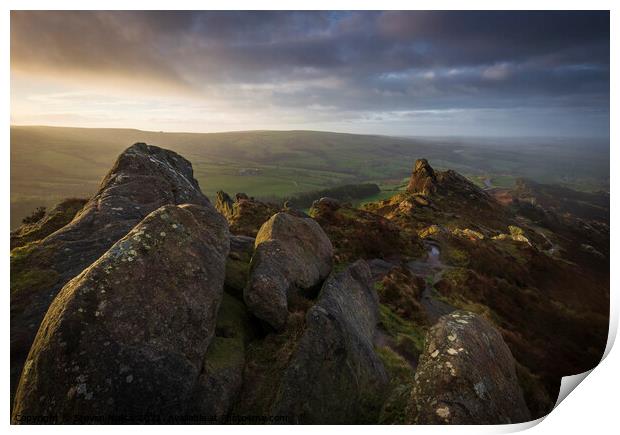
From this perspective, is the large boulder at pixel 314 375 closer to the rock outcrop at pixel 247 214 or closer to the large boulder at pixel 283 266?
the large boulder at pixel 283 266

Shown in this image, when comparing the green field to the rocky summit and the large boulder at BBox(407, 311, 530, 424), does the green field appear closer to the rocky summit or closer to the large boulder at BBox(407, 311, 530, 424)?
the rocky summit

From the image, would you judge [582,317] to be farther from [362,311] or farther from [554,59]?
[554,59]

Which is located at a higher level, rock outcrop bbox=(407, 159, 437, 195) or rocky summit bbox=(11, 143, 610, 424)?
rock outcrop bbox=(407, 159, 437, 195)

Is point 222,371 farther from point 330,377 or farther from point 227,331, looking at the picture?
point 330,377

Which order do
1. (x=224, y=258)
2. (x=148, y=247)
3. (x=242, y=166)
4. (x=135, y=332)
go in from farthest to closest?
(x=242, y=166)
(x=224, y=258)
(x=148, y=247)
(x=135, y=332)

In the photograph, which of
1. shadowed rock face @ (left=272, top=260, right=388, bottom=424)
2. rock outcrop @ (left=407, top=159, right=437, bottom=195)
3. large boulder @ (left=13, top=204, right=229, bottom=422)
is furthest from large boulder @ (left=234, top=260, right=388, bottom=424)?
rock outcrop @ (left=407, top=159, right=437, bottom=195)

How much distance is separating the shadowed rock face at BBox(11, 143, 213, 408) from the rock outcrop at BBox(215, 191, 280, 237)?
31.9 feet

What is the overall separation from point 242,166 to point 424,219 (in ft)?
71.5

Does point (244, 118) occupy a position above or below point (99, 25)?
below

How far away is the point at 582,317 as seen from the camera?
1055 centimetres

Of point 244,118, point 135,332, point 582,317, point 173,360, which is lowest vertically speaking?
point 582,317

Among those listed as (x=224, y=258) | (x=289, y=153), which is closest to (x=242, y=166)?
(x=289, y=153)

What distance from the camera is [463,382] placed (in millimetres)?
5824

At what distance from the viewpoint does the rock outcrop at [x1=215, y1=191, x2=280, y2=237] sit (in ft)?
70.4
